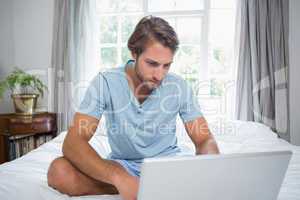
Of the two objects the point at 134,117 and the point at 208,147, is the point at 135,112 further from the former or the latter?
the point at 208,147

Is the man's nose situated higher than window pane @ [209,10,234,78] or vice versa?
window pane @ [209,10,234,78]

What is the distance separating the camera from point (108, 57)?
320 cm

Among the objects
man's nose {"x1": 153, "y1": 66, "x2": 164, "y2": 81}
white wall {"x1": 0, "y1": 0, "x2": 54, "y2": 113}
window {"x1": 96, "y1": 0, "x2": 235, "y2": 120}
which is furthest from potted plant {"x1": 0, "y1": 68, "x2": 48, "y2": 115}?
man's nose {"x1": 153, "y1": 66, "x2": 164, "y2": 81}

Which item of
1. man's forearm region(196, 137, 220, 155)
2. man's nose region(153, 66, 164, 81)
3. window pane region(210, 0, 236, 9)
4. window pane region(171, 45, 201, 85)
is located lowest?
man's forearm region(196, 137, 220, 155)

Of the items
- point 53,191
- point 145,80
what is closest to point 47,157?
point 53,191

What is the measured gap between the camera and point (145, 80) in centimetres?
119

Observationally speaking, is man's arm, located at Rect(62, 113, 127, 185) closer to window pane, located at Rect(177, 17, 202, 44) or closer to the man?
the man

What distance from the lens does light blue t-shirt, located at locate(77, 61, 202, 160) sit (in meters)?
1.20

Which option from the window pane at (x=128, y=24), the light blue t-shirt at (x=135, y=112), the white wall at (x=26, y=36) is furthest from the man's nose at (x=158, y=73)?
the white wall at (x=26, y=36)

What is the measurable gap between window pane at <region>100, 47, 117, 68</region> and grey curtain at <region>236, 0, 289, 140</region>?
Answer: 130 cm

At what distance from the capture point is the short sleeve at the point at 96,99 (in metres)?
1.11

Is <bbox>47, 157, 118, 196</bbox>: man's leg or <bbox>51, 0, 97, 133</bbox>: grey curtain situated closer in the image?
<bbox>47, 157, 118, 196</bbox>: man's leg

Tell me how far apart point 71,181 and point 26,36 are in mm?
2689

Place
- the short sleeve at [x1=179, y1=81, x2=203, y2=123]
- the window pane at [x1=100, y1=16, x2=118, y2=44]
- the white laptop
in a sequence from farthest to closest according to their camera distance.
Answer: the window pane at [x1=100, y1=16, x2=118, y2=44] < the short sleeve at [x1=179, y1=81, x2=203, y2=123] < the white laptop
